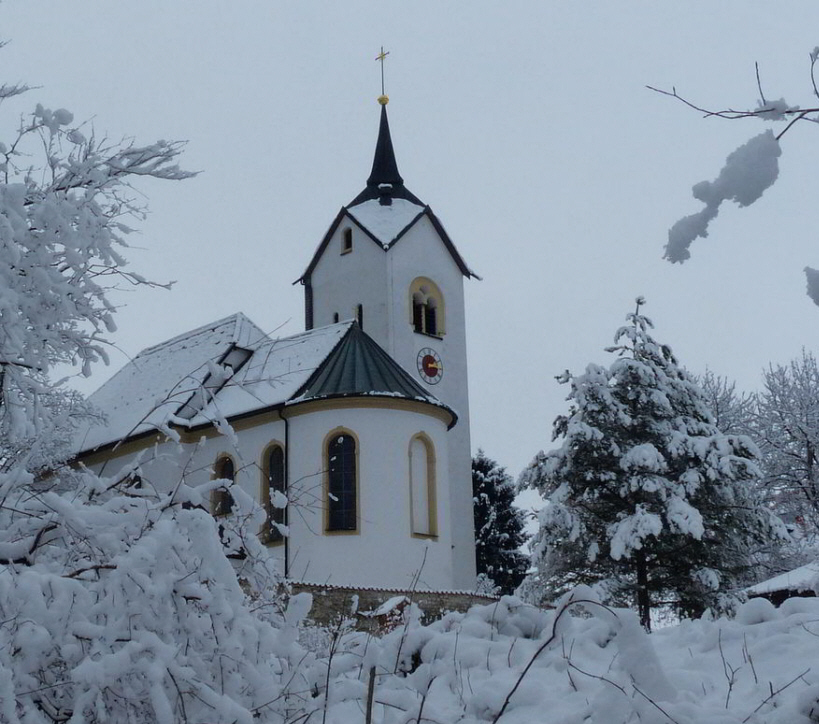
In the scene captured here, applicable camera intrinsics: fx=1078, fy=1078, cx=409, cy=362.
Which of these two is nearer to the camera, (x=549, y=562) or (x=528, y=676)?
(x=528, y=676)

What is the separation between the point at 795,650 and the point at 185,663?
2.30 metres

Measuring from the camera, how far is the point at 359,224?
30.4 metres

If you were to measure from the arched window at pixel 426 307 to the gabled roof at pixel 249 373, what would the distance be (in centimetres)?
517

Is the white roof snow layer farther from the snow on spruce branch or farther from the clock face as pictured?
the snow on spruce branch

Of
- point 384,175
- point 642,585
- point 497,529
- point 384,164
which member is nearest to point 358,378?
point 642,585

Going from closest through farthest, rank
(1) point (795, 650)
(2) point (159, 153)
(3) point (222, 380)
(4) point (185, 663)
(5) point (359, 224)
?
1. (4) point (185, 663)
2. (1) point (795, 650)
3. (3) point (222, 380)
4. (2) point (159, 153)
5. (5) point (359, 224)

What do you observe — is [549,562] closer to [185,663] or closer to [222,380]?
[222,380]

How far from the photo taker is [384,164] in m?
33.6

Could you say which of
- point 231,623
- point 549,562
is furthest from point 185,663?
point 549,562

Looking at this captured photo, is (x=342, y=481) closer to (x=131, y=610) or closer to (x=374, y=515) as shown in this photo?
(x=374, y=515)

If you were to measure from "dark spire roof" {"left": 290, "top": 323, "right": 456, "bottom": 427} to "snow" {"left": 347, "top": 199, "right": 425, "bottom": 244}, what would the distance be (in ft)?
25.8

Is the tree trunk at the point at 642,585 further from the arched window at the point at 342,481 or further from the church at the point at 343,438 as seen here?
the arched window at the point at 342,481

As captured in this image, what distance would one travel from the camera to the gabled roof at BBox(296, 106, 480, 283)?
98.5 feet

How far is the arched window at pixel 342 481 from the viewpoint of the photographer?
19.8m
